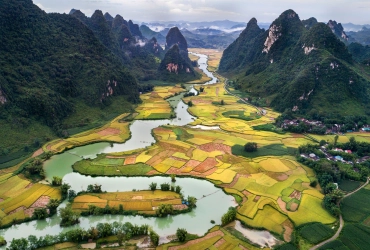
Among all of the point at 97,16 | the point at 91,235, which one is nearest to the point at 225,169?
the point at 91,235

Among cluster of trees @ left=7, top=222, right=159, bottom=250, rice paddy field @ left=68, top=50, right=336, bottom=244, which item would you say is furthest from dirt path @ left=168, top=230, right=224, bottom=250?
rice paddy field @ left=68, top=50, right=336, bottom=244

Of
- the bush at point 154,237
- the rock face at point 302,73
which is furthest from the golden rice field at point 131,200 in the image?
the rock face at point 302,73

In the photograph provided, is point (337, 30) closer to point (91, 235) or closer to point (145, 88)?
point (145, 88)

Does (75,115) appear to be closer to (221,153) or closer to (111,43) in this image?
(221,153)

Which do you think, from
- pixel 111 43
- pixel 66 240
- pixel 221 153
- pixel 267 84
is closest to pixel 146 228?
→ pixel 66 240

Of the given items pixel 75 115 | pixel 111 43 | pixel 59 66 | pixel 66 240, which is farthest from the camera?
pixel 111 43

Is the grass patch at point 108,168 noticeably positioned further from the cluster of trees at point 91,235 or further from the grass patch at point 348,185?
the grass patch at point 348,185
